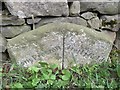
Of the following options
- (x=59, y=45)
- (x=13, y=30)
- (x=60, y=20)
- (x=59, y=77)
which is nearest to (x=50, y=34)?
(x=59, y=45)

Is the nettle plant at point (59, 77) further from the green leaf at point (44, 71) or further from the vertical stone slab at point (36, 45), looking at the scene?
the vertical stone slab at point (36, 45)

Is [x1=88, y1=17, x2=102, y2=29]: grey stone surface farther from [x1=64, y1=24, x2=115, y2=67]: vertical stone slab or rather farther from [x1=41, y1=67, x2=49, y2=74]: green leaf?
[x1=41, y1=67, x2=49, y2=74]: green leaf

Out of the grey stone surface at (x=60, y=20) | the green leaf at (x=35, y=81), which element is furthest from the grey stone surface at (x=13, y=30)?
the green leaf at (x=35, y=81)

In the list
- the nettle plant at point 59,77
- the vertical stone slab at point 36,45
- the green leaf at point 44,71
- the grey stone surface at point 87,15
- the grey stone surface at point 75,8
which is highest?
the grey stone surface at point 75,8

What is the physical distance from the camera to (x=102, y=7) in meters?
3.15

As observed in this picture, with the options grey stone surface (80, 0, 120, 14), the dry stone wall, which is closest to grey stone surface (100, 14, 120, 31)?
grey stone surface (80, 0, 120, 14)

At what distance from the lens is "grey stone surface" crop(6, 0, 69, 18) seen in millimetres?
2912

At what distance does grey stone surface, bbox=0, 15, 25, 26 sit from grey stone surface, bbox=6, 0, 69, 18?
38 millimetres

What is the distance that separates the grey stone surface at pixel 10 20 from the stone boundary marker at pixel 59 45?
5.5 inches

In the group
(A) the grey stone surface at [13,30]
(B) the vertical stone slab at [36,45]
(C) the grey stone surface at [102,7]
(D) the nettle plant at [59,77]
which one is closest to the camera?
(D) the nettle plant at [59,77]

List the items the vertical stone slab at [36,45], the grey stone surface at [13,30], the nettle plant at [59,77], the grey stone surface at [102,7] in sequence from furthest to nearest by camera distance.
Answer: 1. the grey stone surface at [102,7]
2. the grey stone surface at [13,30]
3. the vertical stone slab at [36,45]
4. the nettle plant at [59,77]

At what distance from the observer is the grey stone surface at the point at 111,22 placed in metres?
3.20

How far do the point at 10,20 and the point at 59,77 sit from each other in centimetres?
74

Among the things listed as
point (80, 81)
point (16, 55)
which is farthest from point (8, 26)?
point (80, 81)
